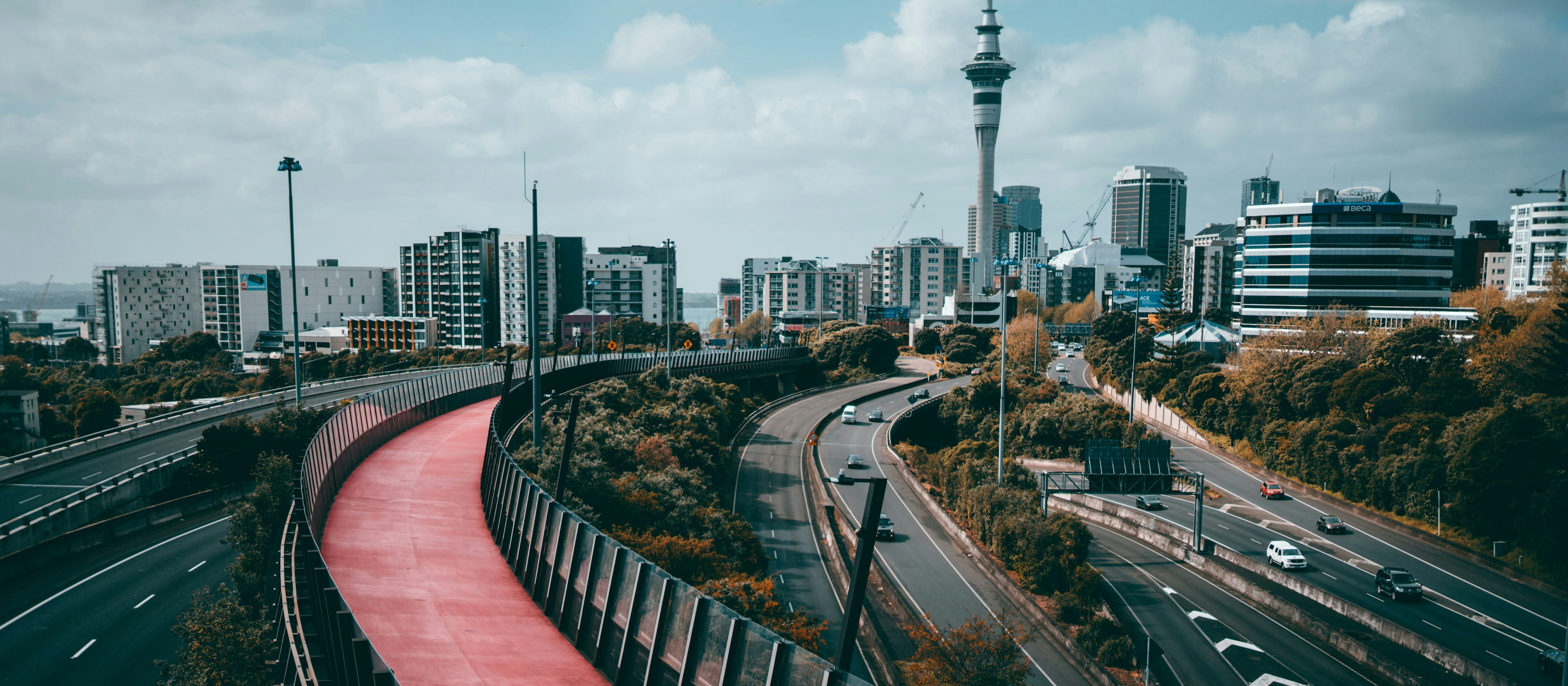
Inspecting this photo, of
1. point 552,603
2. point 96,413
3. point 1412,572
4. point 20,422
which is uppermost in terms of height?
point 552,603

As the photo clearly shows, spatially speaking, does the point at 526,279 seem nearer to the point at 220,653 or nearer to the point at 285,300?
the point at 285,300

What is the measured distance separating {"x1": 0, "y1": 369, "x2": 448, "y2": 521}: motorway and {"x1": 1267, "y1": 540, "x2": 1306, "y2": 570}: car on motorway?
49.9m

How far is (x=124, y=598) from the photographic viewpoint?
24.3 metres

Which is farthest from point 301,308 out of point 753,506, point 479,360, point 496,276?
point 753,506

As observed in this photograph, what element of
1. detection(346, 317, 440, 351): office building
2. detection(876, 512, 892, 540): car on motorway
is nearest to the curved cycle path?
detection(876, 512, 892, 540): car on motorway

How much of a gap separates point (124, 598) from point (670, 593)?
2017cm

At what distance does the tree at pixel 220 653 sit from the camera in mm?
15414

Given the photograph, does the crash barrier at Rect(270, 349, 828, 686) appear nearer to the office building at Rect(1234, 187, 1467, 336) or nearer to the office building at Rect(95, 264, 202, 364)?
the office building at Rect(1234, 187, 1467, 336)

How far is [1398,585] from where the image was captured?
37.6 m

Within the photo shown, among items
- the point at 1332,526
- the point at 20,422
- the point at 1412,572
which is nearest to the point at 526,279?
the point at 20,422

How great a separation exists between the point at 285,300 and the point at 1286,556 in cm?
17220

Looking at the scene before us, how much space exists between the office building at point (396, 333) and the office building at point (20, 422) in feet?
229

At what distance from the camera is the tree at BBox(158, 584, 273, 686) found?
50.6ft

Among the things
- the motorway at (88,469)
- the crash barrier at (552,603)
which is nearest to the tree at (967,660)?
the crash barrier at (552,603)
